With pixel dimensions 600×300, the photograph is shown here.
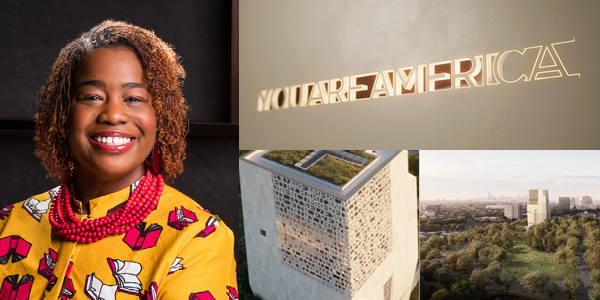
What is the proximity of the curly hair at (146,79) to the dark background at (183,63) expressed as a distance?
1.16 meters

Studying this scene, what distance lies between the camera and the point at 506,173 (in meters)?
2.43

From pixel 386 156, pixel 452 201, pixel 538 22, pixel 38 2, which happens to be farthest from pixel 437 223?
pixel 38 2

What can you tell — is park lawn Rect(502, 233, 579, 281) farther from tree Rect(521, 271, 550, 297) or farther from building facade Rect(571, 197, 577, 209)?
building facade Rect(571, 197, 577, 209)

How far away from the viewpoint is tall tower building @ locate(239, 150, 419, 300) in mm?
2936

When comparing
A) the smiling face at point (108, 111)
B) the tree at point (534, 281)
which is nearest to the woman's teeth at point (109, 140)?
the smiling face at point (108, 111)

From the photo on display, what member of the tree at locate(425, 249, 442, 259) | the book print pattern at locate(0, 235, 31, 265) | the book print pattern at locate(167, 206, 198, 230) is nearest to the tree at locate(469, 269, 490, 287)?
the tree at locate(425, 249, 442, 259)

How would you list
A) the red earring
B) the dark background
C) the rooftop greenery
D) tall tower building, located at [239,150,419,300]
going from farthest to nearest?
the rooftop greenery, tall tower building, located at [239,150,419,300], the dark background, the red earring

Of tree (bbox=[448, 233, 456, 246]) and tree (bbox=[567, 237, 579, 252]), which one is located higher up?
tree (bbox=[567, 237, 579, 252])

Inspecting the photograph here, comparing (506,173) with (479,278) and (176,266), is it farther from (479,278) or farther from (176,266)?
(176,266)

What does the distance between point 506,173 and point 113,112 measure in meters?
2.30

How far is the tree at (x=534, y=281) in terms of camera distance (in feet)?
7.88

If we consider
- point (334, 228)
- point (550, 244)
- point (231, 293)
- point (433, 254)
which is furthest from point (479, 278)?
point (231, 293)

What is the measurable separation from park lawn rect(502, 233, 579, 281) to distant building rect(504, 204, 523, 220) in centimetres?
11

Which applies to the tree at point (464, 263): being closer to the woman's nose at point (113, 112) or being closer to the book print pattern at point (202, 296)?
the book print pattern at point (202, 296)
